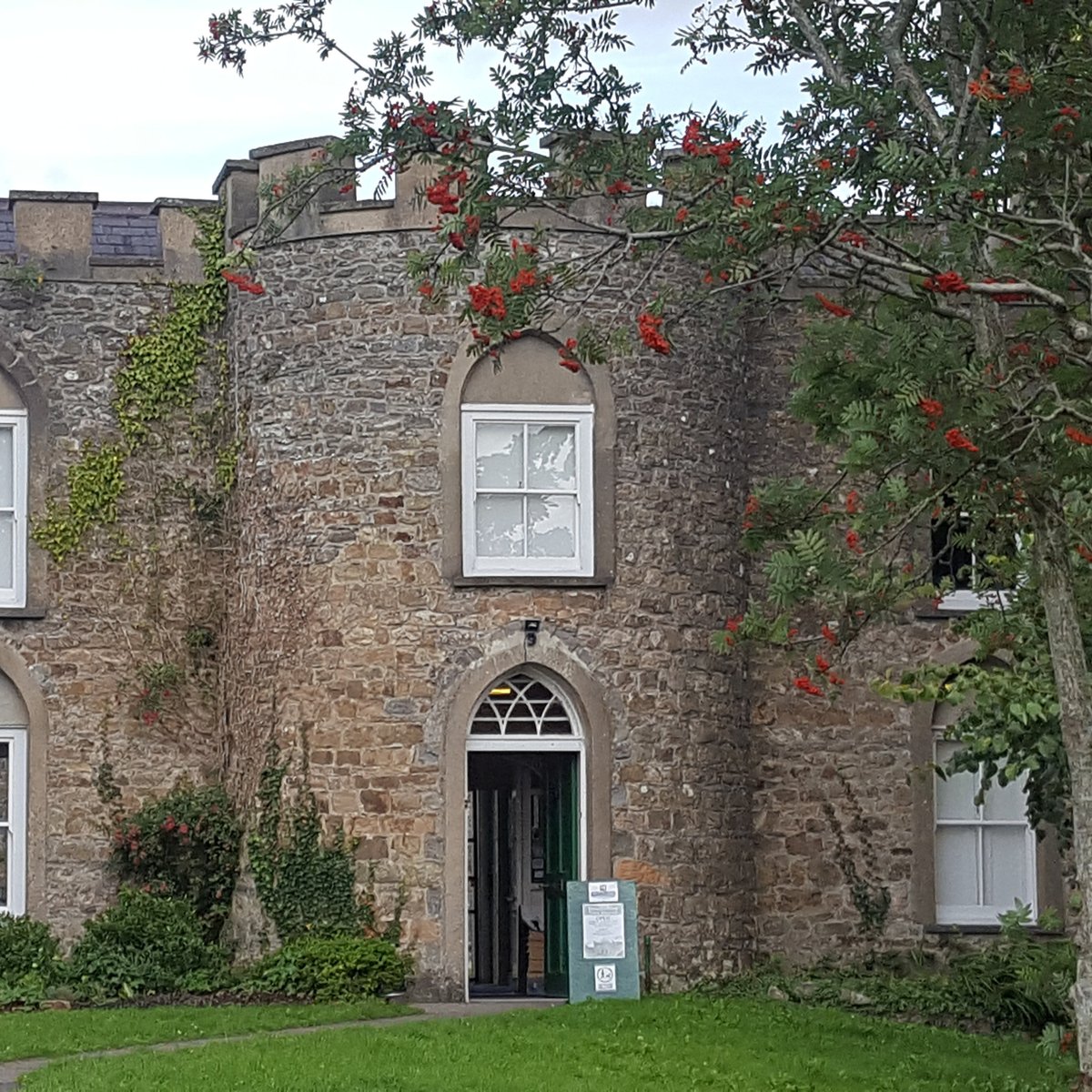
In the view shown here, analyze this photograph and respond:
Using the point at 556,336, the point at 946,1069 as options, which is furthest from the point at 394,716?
the point at 946,1069

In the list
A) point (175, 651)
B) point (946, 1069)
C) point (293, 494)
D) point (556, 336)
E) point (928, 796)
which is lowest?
point (946, 1069)

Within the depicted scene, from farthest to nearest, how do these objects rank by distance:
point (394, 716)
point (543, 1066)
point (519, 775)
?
point (519, 775) → point (394, 716) → point (543, 1066)

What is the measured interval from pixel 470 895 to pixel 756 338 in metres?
5.92

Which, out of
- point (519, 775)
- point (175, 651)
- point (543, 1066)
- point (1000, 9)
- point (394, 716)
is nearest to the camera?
point (1000, 9)

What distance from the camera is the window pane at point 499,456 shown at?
18672 mm

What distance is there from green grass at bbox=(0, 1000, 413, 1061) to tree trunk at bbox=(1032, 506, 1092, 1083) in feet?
19.5

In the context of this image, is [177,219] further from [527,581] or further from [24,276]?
[527,581]

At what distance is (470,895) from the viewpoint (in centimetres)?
2123

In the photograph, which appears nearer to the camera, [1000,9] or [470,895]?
[1000,9]

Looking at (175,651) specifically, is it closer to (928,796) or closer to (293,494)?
(293,494)

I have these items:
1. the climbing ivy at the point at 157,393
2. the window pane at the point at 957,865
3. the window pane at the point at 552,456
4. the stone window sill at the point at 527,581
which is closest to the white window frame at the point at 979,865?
the window pane at the point at 957,865

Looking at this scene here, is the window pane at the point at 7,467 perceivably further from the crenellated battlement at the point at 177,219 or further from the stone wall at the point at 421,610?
the stone wall at the point at 421,610

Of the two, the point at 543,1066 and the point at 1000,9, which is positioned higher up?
the point at 1000,9

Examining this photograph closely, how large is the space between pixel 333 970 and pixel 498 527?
3912 mm
